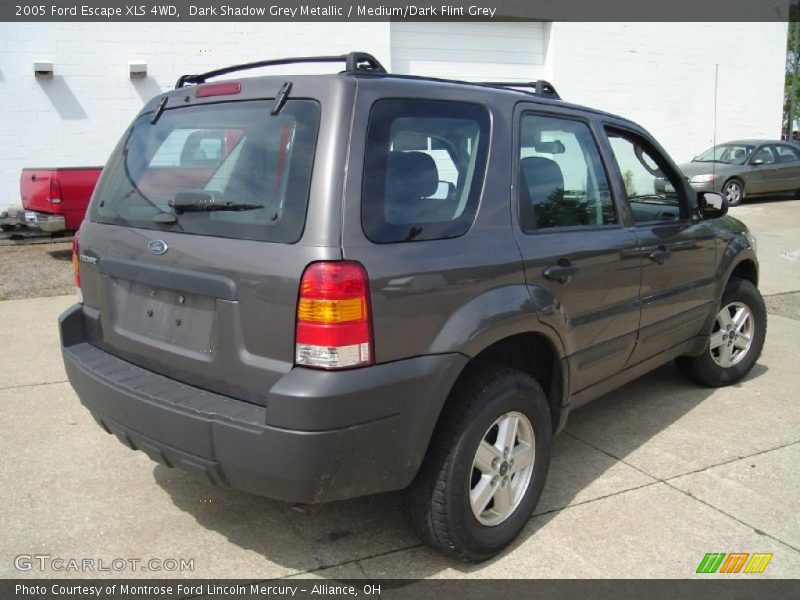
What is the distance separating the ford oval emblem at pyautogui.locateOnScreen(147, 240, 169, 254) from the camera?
2.76m

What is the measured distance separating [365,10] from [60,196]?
22.4ft

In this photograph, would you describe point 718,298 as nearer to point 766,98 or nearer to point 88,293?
point 88,293

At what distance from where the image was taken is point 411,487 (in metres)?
2.77

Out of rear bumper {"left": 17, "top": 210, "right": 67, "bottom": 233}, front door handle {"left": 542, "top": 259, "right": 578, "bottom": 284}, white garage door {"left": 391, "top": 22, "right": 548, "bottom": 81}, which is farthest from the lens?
white garage door {"left": 391, "top": 22, "right": 548, "bottom": 81}

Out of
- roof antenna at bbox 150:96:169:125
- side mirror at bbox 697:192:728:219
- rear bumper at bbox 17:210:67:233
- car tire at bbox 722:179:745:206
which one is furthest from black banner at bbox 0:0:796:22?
side mirror at bbox 697:192:728:219

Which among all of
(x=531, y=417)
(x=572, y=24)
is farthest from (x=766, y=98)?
(x=531, y=417)

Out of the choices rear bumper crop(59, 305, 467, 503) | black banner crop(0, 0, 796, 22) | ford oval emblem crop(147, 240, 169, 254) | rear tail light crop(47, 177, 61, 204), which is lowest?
rear bumper crop(59, 305, 467, 503)

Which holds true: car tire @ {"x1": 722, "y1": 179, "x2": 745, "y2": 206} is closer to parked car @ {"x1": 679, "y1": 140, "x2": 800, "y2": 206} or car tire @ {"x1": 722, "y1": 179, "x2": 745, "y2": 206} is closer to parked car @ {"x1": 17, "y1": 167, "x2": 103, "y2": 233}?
parked car @ {"x1": 679, "y1": 140, "x2": 800, "y2": 206}

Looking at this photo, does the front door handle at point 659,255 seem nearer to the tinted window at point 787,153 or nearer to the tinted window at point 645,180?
the tinted window at point 645,180

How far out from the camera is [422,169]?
273cm

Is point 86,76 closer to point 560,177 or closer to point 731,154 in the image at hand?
point 560,177

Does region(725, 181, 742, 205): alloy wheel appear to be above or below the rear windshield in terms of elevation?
below

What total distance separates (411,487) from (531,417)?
0.62m

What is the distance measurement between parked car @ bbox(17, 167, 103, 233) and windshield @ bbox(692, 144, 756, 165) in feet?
44.3
